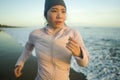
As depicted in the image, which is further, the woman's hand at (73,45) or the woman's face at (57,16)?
the woman's face at (57,16)

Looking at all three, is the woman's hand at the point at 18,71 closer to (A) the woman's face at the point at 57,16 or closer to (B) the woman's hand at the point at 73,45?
(A) the woman's face at the point at 57,16

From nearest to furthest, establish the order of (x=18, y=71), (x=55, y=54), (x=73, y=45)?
(x=73, y=45), (x=55, y=54), (x=18, y=71)

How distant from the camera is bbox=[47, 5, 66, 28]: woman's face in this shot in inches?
102

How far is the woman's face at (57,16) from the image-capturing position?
2586mm

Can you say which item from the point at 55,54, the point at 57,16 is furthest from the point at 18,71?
the point at 57,16

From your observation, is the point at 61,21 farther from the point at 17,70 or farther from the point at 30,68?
the point at 30,68

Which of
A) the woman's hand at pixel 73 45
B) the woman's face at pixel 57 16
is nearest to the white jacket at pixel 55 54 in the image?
the woman's face at pixel 57 16

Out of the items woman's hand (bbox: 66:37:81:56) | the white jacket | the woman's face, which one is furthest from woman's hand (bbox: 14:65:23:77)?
woman's hand (bbox: 66:37:81:56)

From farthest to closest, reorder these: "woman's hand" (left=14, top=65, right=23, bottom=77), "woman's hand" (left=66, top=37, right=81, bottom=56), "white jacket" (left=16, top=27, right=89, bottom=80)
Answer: "woman's hand" (left=14, top=65, right=23, bottom=77) < "white jacket" (left=16, top=27, right=89, bottom=80) < "woman's hand" (left=66, top=37, right=81, bottom=56)

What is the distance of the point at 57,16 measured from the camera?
2586mm

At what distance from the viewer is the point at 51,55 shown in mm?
2562

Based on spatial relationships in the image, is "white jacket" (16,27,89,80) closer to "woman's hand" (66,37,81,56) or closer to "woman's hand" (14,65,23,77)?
"woman's hand" (66,37,81,56)

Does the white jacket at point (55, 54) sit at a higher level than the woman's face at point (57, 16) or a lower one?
lower

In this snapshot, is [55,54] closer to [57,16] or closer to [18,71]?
[57,16]
